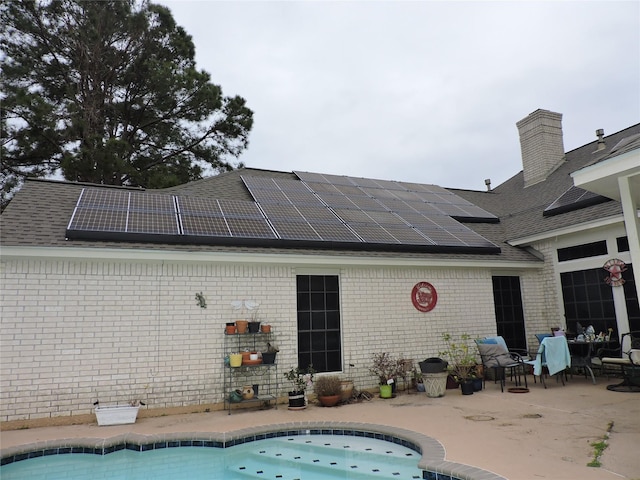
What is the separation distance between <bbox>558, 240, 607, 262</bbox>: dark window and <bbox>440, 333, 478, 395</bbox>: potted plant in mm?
3381

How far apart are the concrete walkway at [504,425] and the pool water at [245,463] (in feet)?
1.79

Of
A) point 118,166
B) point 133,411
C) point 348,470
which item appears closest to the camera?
point 348,470

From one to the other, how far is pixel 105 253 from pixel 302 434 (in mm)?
4305

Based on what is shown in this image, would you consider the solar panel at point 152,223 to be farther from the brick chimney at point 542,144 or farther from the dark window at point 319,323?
the brick chimney at point 542,144

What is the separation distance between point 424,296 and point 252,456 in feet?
18.4

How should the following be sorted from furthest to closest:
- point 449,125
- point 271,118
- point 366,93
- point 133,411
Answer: point 449,125 → point 271,118 → point 366,93 → point 133,411

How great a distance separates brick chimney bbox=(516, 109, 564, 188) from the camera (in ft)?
48.3

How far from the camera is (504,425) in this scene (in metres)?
6.00

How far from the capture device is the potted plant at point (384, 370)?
8469mm

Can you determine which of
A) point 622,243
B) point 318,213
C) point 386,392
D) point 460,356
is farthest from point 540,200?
point 386,392

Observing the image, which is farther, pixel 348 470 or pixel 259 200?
pixel 259 200

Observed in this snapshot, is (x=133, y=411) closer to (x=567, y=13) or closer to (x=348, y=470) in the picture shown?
(x=348, y=470)

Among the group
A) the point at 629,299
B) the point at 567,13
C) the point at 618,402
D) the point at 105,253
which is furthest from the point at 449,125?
the point at 105,253

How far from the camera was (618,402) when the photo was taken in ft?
23.2
